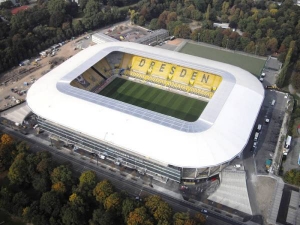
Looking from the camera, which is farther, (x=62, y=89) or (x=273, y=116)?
(x=273, y=116)

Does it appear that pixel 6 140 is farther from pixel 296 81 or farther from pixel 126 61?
pixel 296 81

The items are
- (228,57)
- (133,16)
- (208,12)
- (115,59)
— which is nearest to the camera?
(115,59)

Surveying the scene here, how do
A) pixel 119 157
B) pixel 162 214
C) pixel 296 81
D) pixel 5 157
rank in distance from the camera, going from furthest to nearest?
pixel 296 81 < pixel 119 157 < pixel 5 157 < pixel 162 214

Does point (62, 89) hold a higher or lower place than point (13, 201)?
higher

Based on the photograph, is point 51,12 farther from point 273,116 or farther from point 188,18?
point 273,116

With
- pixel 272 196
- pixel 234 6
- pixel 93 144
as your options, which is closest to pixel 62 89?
pixel 93 144

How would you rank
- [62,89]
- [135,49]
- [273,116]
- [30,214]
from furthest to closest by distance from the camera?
[135,49] < [273,116] < [62,89] < [30,214]

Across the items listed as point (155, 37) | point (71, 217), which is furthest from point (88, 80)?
point (71, 217)

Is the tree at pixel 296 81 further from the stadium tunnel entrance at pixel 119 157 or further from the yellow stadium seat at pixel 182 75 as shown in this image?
the stadium tunnel entrance at pixel 119 157
